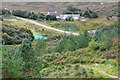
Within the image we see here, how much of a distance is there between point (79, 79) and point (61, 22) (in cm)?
6254

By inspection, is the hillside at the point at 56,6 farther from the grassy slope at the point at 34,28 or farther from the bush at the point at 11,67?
the bush at the point at 11,67

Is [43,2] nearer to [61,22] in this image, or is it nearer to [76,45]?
[61,22]

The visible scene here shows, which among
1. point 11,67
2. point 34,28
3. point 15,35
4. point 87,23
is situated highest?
point 87,23

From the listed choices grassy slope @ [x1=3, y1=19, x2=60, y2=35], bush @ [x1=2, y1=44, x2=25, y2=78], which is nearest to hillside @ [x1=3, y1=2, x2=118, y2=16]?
grassy slope @ [x1=3, y1=19, x2=60, y2=35]

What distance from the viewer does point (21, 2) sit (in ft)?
411

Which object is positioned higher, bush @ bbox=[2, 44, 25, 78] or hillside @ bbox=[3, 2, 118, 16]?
hillside @ bbox=[3, 2, 118, 16]

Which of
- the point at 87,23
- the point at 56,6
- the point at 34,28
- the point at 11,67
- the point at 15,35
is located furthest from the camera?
the point at 56,6

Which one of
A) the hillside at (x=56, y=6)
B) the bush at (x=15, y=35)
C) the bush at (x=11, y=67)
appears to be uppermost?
the hillside at (x=56, y=6)

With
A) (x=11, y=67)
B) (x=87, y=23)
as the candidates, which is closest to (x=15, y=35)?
(x=87, y=23)

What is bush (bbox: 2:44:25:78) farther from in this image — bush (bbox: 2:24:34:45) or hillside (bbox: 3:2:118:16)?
hillside (bbox: 3:2:118:16)

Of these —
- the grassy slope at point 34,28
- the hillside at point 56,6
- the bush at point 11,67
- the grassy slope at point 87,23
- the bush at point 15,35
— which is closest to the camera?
the bush at point 11,67

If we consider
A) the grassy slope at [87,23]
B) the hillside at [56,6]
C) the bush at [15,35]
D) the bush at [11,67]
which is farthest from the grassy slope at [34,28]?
the bush at [11,67]

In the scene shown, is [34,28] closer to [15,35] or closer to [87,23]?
[87,23]

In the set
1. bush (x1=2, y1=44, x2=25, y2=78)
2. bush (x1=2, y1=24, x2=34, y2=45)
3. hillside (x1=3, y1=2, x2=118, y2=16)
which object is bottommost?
bush (x1=2, y1=24, x2=34, y2=45)
